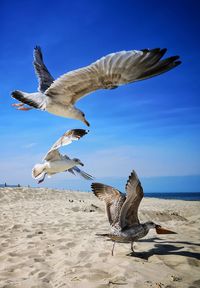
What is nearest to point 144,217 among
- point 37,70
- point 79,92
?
point 37,70

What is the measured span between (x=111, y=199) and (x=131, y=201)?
23.8 inches

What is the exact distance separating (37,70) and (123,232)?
123 inches

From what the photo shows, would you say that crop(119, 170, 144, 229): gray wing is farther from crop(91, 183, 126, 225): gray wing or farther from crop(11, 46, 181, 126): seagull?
crop(11, 46, 181, 126): seagull

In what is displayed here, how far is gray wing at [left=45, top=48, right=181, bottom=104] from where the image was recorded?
9.07 feet

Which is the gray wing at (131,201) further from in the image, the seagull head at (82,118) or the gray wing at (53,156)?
the seagull head at (82,118)

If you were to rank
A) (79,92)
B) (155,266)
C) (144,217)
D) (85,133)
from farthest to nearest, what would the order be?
(144,217)
(155,266)
(79,92)
(85,133)

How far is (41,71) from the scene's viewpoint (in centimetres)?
586

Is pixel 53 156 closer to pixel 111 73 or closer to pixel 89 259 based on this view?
pixel 89 259

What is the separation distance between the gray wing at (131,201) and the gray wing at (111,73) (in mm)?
1592

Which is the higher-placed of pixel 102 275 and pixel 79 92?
pixel 79 92

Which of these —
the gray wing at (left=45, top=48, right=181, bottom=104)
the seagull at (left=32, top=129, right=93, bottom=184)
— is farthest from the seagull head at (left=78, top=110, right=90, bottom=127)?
the seagull at (left=32, top=129, right=93, bottom=184)

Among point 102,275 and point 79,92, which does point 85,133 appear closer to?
point 79,92

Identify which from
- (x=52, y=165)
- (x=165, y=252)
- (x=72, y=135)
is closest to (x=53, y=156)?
(x=52, y=165)

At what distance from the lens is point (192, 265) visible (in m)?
4.77
